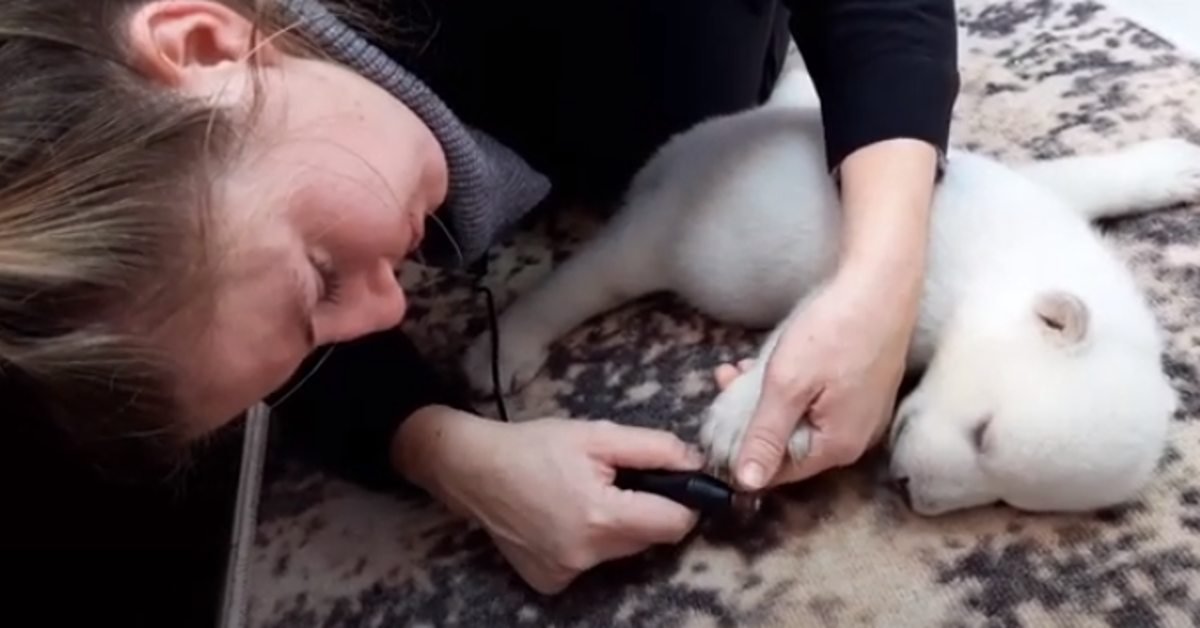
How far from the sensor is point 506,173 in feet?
3.63

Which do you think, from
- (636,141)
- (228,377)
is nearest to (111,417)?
(228,377)

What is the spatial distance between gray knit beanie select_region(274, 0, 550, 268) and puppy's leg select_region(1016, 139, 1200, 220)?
370 millimetres

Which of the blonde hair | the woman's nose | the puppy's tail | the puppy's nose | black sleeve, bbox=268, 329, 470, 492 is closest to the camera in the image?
the blonde hair

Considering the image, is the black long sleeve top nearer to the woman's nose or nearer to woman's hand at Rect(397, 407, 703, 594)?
woman's hand at Rect(397, 407, 703, 594)

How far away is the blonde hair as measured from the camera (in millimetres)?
705

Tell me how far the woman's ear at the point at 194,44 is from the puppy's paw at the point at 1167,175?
0.62 m

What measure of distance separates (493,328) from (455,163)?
0.62 ft

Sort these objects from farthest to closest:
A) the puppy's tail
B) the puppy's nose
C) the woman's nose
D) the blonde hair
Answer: the puppy's tail < the puppy's nose < the woman's nose < the blonde hair

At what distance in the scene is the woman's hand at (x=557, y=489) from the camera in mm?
927

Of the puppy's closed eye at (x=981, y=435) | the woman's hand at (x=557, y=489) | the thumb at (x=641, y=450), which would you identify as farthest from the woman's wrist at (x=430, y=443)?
the puppy's closed eye at (x=981, y=435)

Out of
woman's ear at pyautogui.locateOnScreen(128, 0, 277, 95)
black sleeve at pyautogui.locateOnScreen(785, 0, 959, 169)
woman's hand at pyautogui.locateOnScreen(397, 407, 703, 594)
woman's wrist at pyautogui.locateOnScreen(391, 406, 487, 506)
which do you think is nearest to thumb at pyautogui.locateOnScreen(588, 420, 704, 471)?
woman's hand at pyautogui.locateOnScreen(397, 407, 703, 594)

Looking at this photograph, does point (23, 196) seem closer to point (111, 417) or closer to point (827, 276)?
point (111, 417)

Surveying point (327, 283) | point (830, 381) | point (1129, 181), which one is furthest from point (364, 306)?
point (1129, 181)

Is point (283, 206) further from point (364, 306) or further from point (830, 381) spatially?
point (830, 381)
